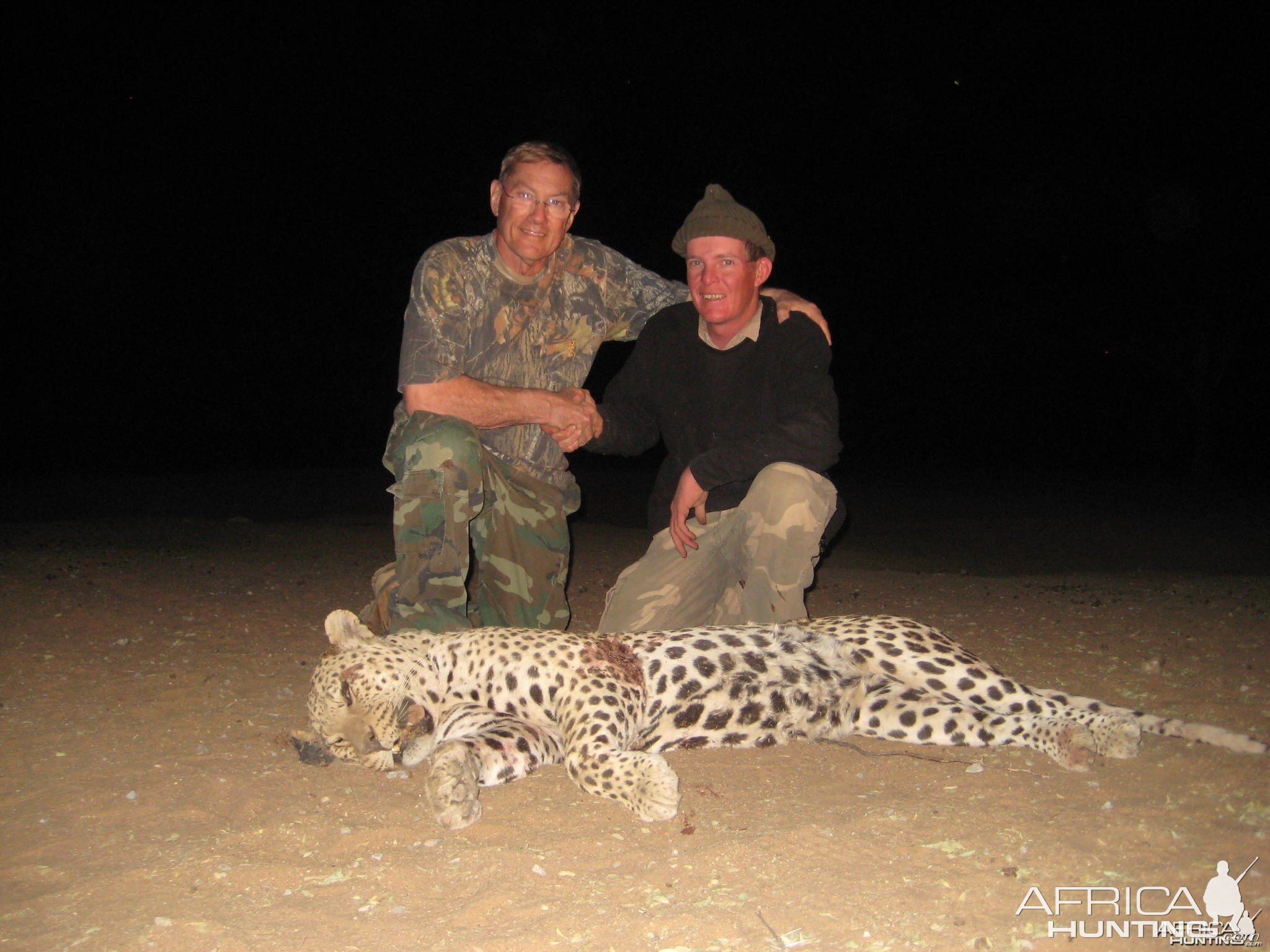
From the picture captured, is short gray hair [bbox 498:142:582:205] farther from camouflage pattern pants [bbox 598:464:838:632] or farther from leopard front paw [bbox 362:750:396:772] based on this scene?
leopard front paw [bbox 362:750:396:772]

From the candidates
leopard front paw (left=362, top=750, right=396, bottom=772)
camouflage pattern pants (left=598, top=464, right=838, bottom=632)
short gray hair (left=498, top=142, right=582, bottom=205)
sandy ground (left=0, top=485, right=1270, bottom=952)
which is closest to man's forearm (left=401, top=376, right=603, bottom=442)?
camouflage pattern pants (left=598, top=464, right=838, bottom=632)

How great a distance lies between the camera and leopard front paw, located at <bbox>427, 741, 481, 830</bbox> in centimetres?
264

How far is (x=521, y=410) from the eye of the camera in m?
4.30

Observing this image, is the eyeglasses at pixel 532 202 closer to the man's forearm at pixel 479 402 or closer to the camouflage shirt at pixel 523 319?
the camouflage shirt at pixel 523 319

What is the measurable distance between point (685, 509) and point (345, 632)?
1470mm

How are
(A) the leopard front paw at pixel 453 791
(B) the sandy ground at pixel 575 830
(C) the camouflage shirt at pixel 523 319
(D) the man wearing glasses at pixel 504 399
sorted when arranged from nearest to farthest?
(B) the sandy ground at pixel 575 830 → (A) the leopard front paw at pixel 453 791 → (D) the man wearing glasses at pixel 504 399 → (C) the camouflage shirt at pixel 523 319

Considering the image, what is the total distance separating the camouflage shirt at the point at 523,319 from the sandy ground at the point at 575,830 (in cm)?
142

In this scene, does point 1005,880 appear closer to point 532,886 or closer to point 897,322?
point 532,886

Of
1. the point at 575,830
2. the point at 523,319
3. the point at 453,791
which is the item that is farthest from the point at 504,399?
the point at 575,830

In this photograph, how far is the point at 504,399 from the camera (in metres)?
4.26

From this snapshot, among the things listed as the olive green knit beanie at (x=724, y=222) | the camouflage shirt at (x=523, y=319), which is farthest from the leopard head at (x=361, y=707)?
the olive green knit beanie at (x=724, y=222)

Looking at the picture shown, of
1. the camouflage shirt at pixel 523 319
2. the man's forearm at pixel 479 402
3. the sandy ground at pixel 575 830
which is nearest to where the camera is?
the sandy ground at pixel 575 830

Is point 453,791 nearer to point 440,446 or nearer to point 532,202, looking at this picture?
point 440,446

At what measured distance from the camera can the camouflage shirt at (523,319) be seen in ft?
14.2
